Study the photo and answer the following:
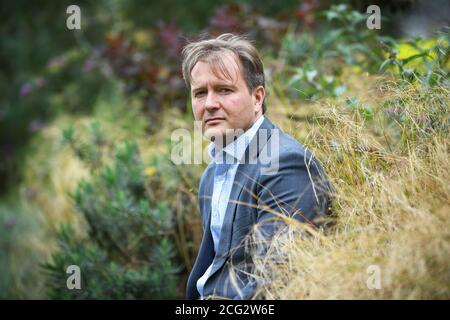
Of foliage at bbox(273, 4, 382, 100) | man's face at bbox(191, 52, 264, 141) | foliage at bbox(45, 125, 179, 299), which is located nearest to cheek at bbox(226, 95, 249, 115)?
man's face at bbox(191, 52, 264, 141)

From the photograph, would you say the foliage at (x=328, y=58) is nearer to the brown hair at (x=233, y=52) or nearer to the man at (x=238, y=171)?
the brown hair at (x=233, y=52)

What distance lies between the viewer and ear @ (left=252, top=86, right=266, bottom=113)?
2.85 metres

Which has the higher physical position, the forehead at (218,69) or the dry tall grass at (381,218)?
the forehead at (218,69)

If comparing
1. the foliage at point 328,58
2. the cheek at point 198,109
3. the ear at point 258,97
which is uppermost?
the foliage at point 328,58

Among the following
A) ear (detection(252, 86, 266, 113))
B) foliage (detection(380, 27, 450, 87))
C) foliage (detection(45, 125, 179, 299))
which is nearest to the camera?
ear (detection(252, 86, 266, 113))

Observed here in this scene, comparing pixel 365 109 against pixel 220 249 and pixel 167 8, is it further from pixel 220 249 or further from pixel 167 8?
pixel 167 8

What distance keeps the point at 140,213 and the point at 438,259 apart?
2488 mm

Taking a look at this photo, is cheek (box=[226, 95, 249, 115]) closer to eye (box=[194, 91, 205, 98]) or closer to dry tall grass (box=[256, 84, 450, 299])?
eye (box=[194, 91, 205, 98])

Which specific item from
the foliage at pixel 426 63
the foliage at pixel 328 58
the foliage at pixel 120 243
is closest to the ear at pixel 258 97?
the foliage at pixel 328 58

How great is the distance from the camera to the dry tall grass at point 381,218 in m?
2.02

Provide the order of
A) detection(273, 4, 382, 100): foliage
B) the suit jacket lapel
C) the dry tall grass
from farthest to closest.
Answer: detection(273, 4, 382, 100): foliage
the suit jacket lapel
the dry tall grass

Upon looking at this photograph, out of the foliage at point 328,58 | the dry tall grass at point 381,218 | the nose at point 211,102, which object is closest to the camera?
the dry tall grass at point 381,218

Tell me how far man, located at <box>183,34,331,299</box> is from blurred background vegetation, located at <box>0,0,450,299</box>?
0.69ft

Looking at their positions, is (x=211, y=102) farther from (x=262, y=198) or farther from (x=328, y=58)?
(x=328, y=58)
